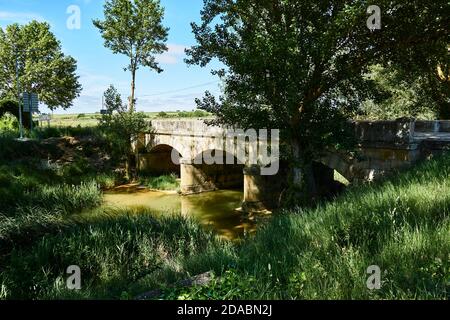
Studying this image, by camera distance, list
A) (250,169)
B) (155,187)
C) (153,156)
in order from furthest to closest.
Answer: (153,156) < (155,187) < (250,169)

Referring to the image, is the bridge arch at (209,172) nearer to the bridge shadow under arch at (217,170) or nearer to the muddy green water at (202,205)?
the bridge shadow under arch at (217,170)

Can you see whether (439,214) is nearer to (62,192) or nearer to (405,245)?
(405,245)

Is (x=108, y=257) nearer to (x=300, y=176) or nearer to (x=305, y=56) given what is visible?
(x=300, y=176)

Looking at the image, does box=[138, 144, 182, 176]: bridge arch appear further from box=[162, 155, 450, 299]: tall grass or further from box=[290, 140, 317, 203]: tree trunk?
box=[162, 155, 450, 299]: tall grass

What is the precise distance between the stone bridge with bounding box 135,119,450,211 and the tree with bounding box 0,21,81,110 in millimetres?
19400

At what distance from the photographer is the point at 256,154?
640 inches

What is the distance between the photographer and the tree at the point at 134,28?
2722 centimetres

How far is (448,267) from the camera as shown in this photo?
13.5ft

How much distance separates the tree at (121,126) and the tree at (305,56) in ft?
43.7

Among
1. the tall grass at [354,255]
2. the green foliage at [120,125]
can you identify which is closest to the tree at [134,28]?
the green foliage at [120,125]

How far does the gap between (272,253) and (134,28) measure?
25.4m

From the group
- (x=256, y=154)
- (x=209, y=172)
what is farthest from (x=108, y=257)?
(x=209, y=172)

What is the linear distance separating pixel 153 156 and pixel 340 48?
18.2 meters
